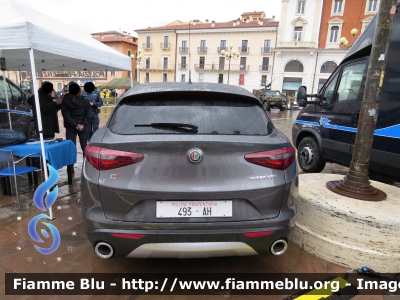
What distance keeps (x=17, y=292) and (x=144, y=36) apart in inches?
2446

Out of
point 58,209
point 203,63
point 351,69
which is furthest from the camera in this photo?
point 203,63

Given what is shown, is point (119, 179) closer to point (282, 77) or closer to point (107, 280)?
point (107, 280)

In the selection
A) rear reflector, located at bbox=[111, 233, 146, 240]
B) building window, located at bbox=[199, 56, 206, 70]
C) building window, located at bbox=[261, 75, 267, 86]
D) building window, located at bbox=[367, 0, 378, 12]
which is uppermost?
building window, located at bbox=[367, 0, 378, 12]

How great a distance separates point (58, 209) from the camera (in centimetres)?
387

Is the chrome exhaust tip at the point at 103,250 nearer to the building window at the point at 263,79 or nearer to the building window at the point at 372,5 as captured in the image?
the building window at the point at 263,79

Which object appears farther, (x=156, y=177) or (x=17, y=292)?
(x=17, y=292)

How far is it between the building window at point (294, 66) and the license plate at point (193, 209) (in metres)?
46.8

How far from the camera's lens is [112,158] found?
6.53ft

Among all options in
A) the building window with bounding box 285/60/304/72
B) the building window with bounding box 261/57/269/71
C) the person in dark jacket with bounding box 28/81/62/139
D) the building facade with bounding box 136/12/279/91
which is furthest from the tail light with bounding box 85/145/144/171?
the building window with bounding box 261/57/269/71

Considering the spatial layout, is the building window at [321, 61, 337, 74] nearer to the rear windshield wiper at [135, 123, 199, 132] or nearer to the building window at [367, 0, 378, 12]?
the building window at [367, 0, 378, 12]

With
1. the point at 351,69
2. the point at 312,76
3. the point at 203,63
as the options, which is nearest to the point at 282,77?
the point at 312,76

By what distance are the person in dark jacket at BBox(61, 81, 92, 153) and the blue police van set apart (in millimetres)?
4032

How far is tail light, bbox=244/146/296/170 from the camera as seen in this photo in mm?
2031

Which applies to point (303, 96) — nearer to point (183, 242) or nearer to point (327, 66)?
point (183, 242)
